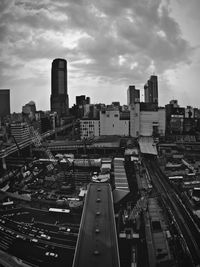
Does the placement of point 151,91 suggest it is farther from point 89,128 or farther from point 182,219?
point 182,219

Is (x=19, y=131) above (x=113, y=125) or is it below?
below

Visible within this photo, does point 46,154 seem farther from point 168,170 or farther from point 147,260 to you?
point 147,260

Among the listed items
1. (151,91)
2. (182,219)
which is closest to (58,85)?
(151,91)

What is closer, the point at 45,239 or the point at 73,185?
the point at 45,239

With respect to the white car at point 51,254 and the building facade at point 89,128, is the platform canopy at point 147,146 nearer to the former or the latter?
the building facade at point 89,128

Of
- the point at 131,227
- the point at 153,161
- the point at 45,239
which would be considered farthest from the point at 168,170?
the point at 45,239

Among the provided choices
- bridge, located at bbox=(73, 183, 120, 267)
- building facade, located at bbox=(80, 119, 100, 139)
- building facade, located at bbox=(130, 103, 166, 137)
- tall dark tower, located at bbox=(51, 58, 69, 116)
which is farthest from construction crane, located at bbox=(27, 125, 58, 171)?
tall dark tower, located at bbox=(51, 58, 69, 116)
